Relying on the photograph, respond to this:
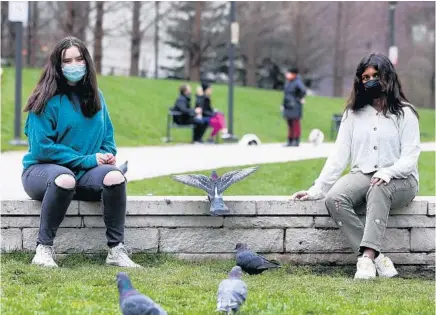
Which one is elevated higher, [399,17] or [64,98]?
[399,17]

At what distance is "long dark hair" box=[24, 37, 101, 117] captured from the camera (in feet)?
18.9

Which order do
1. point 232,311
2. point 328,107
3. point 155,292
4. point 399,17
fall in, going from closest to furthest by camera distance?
1. point 232,311
2. point 155,292
3. point 328,107
4. point 399,17

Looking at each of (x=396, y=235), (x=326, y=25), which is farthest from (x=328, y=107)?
(x=396, y=235)

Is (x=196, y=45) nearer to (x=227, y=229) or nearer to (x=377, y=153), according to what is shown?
(x=227, y=229)

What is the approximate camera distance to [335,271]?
6117 mm

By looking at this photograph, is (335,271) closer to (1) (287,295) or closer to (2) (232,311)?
(1) (287,295)

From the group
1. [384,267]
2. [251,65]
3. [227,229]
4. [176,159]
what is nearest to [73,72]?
[227,229]

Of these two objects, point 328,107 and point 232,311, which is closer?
point 232,311

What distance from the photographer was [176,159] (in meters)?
12.4

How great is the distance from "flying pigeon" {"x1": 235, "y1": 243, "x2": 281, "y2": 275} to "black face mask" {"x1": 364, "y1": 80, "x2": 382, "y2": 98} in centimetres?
138

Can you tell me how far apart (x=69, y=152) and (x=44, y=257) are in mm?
699

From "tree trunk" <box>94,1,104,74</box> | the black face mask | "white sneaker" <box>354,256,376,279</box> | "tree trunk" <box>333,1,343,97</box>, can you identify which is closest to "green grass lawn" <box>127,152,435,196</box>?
the black face mask

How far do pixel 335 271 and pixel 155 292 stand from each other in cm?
180

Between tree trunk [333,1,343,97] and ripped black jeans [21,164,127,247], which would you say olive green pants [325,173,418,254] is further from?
tree trunk [333,1,343,97]
